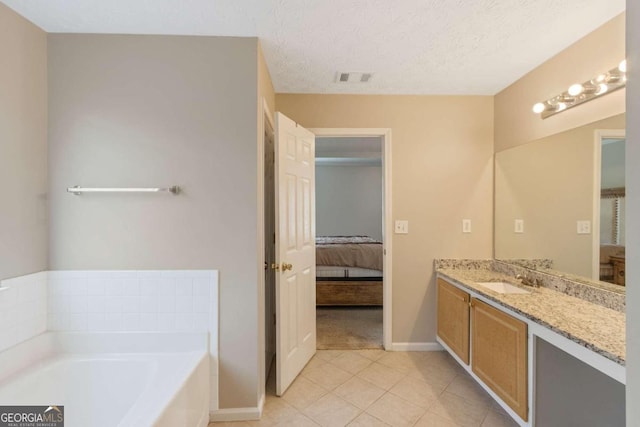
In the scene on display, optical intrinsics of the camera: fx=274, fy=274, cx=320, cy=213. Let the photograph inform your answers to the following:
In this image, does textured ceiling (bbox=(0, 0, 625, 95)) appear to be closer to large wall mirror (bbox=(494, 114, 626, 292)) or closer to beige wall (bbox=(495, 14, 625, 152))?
beige wall (bbox=(495, 14, 625, 152))

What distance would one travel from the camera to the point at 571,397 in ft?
4.70

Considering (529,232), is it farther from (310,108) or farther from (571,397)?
(310,108)

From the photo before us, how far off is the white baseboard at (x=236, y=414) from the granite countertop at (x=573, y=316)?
1.68 meters

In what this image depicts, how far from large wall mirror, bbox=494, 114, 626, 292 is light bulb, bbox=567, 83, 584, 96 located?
219mm

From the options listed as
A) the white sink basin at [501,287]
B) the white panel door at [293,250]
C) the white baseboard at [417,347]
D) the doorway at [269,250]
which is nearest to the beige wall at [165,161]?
the white panel door at [293,250]

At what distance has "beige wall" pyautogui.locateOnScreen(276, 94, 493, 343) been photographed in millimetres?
2584

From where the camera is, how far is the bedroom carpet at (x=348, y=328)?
2.74 m

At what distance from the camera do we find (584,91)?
172 centimetres

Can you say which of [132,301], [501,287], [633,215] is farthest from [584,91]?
[132,301]

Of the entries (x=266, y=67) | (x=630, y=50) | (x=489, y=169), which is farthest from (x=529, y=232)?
(x=266, y=67)

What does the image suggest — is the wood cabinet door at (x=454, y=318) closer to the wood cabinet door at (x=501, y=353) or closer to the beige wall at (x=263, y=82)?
the wood cabinet door at (x=501, y=353)

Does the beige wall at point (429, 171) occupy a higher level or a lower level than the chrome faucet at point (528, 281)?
higher

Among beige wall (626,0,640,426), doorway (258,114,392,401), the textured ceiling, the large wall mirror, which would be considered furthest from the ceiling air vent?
beige wall (626,0,640,426)

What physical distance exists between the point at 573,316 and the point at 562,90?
1.54 metres
